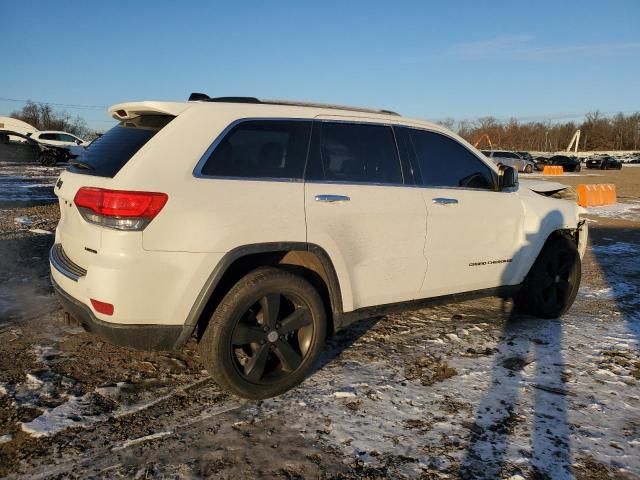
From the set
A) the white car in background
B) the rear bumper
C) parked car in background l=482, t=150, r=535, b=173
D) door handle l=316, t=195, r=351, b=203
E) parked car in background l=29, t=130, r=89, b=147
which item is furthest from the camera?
parked car in background l=482, t=150, r=535, b=173

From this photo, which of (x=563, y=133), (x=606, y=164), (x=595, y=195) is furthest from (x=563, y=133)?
(x=595, y=195)

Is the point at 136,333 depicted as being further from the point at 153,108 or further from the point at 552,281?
the point at 552,281

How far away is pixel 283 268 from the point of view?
130 inches

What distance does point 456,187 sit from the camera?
4.00 metres

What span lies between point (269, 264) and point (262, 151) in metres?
0.72

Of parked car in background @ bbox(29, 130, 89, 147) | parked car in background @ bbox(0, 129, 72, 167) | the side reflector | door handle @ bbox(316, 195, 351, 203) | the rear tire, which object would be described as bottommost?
the rear tire

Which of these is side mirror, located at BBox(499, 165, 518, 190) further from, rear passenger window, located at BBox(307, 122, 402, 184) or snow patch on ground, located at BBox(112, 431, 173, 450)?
snow patch on ground, located at BBox(112, 431, 173, 450)

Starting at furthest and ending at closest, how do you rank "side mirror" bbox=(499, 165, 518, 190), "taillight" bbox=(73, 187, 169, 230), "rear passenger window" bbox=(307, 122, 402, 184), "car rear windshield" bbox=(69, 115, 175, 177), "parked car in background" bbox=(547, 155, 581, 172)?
1. "parked car in background" bbox=(547, 155, 581, 172)
2. "side mirror" bbox=(499, 165, 518, 190)
3. "rear passenger window" bbox=(307, 122, 402, 184)
4. "car rear windshield" bbox=(69, 115, 175, 177)
5. "taillight" bbox=(73, 187, 169, 230)

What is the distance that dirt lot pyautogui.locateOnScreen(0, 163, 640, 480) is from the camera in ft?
8.20

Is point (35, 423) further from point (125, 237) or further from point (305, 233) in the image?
point (305, 233)

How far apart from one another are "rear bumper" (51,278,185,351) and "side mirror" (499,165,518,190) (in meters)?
2.91

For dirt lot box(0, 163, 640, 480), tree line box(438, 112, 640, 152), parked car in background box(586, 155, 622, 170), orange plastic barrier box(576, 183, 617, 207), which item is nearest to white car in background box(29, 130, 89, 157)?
orange plastic barrier box(576, 183, 617, 207)

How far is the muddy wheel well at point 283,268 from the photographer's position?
3.05 m

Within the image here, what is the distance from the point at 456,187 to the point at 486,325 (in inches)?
57.0
